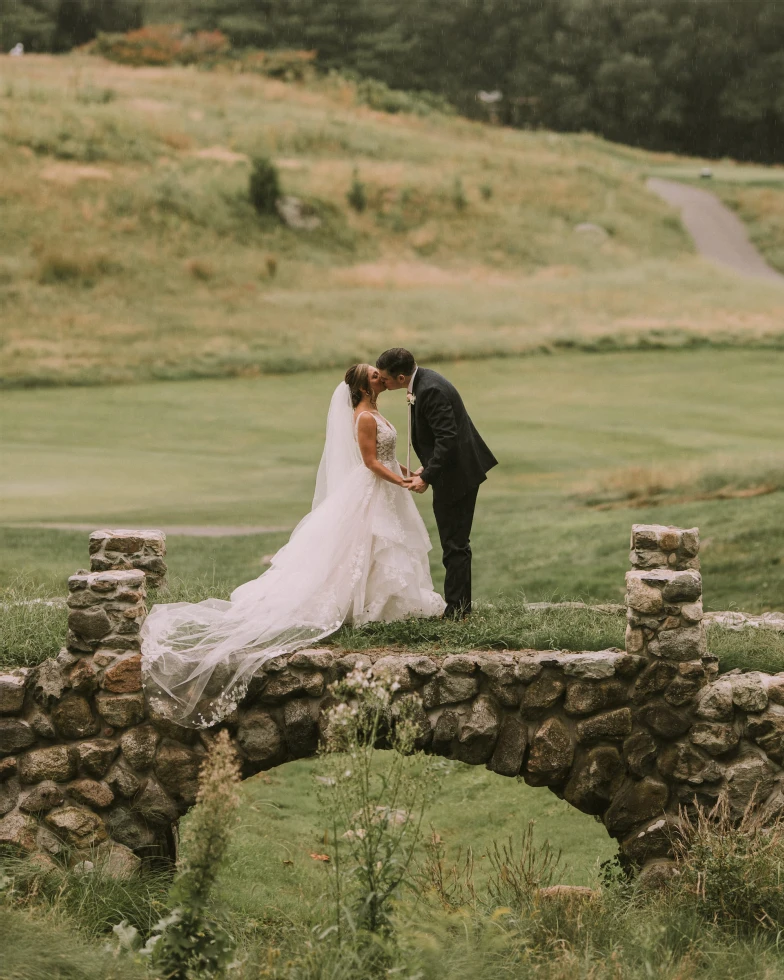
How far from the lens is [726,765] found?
6.80 m

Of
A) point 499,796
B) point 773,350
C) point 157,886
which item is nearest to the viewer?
point 157,886

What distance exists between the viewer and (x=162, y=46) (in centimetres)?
1609

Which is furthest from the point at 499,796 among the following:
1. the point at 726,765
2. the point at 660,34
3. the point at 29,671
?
the point at 660,34

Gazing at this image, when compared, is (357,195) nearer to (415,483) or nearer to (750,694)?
(415,483)

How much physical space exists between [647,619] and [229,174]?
1052 centimetres

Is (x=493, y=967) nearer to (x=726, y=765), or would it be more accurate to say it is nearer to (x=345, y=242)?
(x=726, y=765)

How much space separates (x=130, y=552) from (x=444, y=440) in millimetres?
2129

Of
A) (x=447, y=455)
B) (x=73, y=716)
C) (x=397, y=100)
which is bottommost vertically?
(x=73, y=716)

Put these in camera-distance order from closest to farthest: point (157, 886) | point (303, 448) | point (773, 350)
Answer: point (157, 886) < point (303, 448) < point (773, 350)

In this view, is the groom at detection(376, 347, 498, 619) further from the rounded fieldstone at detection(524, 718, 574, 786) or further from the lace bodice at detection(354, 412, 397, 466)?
the rounded fieldstone at detection(524, 718, 574, 786)

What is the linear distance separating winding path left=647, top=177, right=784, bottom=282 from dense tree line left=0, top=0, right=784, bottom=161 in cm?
61

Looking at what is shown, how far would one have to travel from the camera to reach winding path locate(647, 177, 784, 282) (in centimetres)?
1609

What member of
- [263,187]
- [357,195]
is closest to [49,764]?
[263,187]

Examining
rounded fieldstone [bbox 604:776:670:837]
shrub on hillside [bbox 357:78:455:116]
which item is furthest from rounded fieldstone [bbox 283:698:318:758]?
shrub on hillside [bbox 357:78:455:116]
